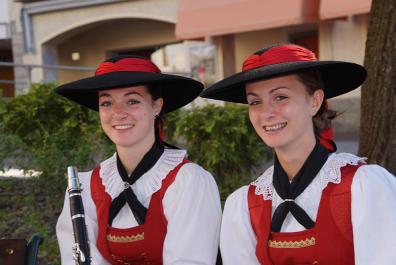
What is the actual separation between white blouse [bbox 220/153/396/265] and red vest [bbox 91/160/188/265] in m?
0.29


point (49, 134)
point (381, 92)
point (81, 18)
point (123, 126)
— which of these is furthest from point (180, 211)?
point (81, 18)

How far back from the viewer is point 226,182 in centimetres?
498

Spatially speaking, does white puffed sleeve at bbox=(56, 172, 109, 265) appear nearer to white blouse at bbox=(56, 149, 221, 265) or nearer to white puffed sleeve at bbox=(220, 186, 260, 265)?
white blouse at bbox=(56, 149, 221, 265)

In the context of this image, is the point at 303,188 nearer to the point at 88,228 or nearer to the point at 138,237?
the point at 138,237

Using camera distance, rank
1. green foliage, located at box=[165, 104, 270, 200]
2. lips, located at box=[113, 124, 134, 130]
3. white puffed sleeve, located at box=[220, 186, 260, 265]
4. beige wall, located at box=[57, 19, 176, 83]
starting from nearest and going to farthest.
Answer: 1. white puffed sleeve, located at box=[220, 186, 260, 265]
2. lips, located at box=[113, 124, 134, 130]
3. green foliage, located at box=[165, 104, 270, 200]
4. beige wall, located at box=[57, 19, 176, 83]

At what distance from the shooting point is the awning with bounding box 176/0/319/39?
441 inches

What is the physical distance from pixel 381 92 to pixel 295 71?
1729 millimetres

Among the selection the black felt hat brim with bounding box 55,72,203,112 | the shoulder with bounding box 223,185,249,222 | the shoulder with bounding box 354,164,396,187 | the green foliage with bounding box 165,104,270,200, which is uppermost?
the black felt hat brim with bounding box 55,72,203,112

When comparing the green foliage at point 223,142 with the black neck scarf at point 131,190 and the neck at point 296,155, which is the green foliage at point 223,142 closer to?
the black neck scarf at point 131,190

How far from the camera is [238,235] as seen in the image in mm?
2443

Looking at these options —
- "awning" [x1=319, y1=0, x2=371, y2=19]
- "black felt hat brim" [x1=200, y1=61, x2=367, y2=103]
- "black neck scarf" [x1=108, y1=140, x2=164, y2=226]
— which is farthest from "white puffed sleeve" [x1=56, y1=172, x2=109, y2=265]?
"awning" [x1=319, y1=0, x2=371, y2=19]

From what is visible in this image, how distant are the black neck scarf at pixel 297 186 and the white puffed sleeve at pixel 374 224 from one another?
19 centimetres

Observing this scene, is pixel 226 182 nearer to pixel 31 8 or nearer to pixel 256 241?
pixel 256 241

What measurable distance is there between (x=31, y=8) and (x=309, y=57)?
1282 centimetres
